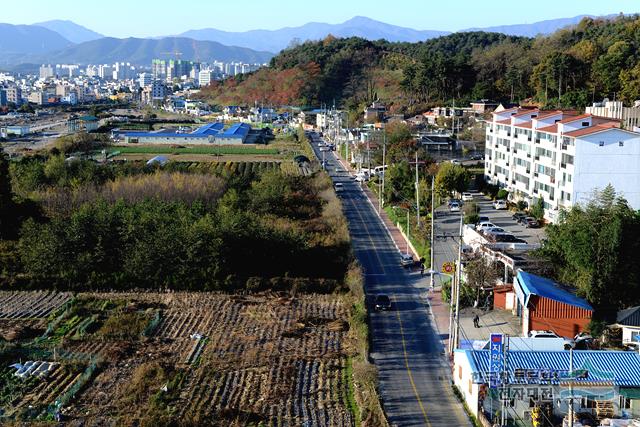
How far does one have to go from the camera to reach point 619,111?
21844 millimetres

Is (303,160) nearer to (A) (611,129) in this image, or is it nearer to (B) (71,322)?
(A) (611,129)

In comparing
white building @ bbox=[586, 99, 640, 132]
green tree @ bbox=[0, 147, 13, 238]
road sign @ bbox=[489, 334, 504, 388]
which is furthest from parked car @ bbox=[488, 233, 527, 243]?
white building @ bbox=[586, 99, 640, 132]

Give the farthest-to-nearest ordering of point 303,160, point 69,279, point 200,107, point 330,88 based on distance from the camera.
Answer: point 200,107 → point 330,88 → point 303,160 → point 69,279

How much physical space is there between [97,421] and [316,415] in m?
1.98

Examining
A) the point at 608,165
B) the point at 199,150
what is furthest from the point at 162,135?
the point at 608,165

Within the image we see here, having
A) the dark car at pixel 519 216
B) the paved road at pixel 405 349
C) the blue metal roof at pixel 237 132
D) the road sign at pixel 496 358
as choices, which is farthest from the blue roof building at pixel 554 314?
the blue metal roof at pixel 237 132

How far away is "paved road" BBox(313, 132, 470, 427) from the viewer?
281 inches

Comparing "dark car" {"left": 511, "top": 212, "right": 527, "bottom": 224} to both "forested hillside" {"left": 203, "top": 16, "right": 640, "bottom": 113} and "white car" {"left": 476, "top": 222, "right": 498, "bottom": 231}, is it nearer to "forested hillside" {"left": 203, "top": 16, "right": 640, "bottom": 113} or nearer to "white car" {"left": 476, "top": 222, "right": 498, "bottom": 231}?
"white car" {"left": 476, "top": 222, "right": 498, "bottom": 231}

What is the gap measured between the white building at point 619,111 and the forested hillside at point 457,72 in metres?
1.62

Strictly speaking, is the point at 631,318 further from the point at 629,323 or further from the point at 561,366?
the point at 561,366

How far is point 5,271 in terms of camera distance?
11875mm

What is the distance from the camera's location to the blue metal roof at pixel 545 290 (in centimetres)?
908

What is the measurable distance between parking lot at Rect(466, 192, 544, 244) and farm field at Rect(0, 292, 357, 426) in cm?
454

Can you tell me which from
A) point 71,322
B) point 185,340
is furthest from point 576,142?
point 71,322
